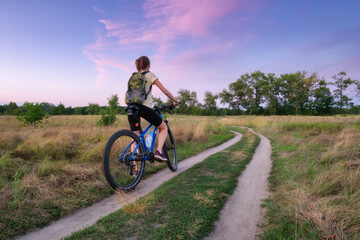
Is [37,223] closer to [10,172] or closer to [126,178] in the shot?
[126,178]

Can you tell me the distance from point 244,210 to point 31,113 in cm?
1137

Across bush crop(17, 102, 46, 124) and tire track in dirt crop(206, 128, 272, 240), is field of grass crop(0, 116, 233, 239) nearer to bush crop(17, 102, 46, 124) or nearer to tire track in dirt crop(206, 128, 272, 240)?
tire track in dirt crop(206, 128, 272, 240)

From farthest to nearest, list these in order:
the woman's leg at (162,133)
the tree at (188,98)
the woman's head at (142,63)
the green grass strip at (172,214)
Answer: the tree at (188,98), the woman's leg at (162,133), the woman's head at (142,63), the green grass strip at (172,214)

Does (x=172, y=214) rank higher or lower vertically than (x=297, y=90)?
lower

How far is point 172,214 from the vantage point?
7.32ft

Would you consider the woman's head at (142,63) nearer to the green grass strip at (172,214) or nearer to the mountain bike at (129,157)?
the mountain bike at (129,157)

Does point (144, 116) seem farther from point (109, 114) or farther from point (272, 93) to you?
point (272, 93)

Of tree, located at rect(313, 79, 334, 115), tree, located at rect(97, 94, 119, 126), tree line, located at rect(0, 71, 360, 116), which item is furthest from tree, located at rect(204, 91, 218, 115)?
tree, located at rect(97, 94, 119, 126)

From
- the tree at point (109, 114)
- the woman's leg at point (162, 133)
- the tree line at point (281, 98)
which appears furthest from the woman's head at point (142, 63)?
the tree line at point (281, 98)

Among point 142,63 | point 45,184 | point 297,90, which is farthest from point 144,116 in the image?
point 297,90

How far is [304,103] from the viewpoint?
55812mm

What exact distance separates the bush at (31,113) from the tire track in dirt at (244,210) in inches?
428

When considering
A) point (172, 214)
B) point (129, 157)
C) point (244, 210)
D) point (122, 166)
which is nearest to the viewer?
point (172, 214)

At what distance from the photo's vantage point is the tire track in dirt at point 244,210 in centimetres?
202
